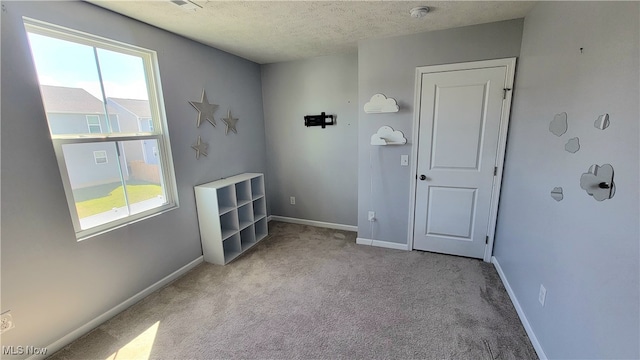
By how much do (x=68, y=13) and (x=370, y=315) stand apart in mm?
3011

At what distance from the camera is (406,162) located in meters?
2.83

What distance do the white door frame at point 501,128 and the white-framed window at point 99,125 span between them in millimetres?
2471

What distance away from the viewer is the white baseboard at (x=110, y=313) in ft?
5.65

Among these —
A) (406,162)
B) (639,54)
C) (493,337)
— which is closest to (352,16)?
(406,162)

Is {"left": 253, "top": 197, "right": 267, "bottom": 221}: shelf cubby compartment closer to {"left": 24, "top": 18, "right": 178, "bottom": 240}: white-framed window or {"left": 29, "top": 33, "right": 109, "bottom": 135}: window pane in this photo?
{"left": 24, "top": 18, "right": 178, "bottom": 240}: white-framed window

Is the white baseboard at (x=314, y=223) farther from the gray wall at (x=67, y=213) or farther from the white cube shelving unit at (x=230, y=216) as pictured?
the gray wall at (x=67, y=213)

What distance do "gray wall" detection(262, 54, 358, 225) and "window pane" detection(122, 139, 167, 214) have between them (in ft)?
5.66

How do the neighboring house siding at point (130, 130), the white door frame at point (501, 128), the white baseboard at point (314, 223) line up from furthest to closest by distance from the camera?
the white baseboard at point (314, 223) < the white door frame at point (501, 128) < the neighboring house siding at point (130, 130)

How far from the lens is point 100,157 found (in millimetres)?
1940

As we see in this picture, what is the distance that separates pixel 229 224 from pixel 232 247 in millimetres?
289

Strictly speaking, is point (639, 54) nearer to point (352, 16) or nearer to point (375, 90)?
point (352, 16)

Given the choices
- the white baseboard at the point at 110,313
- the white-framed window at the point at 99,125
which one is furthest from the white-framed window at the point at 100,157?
the white baseboard at the point at 110,313

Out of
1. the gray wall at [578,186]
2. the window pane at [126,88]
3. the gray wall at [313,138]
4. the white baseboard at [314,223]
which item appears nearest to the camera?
the gray wall at [578,186]

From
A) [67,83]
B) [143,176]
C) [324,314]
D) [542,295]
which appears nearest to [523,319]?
[542,295]
